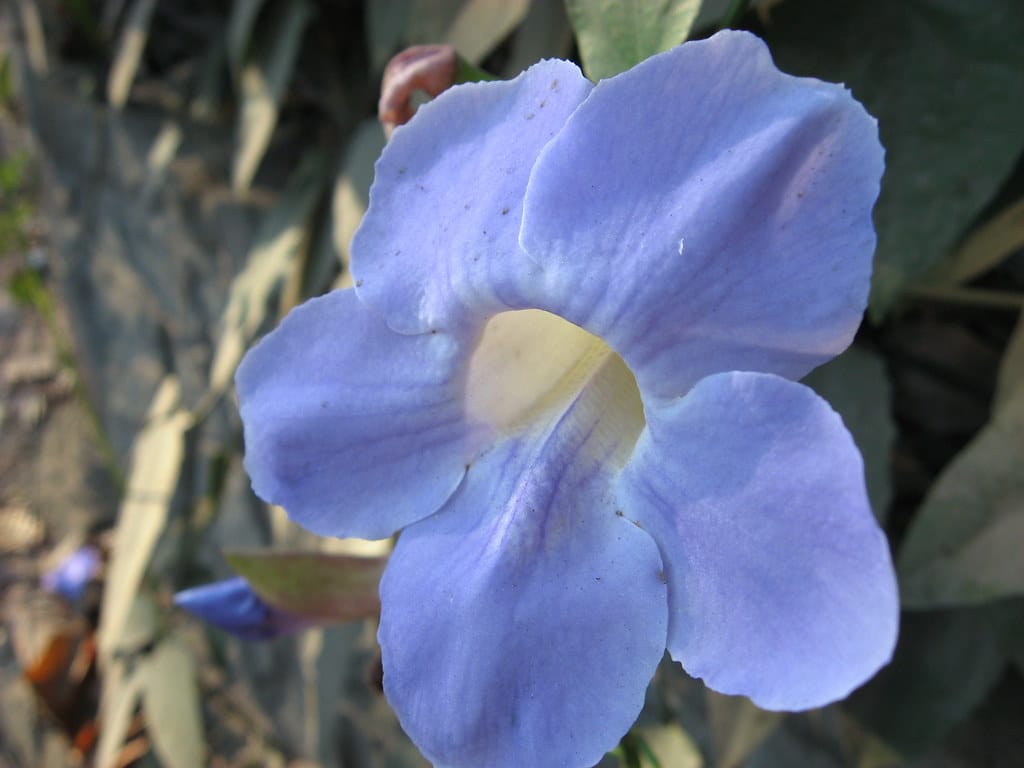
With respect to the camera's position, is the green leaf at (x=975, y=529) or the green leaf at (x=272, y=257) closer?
the green leaf at (x=975, y=529)

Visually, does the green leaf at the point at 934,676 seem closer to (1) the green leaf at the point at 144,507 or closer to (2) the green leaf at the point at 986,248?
(2) the green leaf at the point at 986,248

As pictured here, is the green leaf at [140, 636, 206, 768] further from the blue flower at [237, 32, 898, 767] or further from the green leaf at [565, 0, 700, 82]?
the green leaf at [565, 0, 700, 82]

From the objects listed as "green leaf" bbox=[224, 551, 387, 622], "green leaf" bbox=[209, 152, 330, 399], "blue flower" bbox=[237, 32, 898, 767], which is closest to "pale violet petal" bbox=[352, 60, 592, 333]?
"blue flower" bbox=[237, 32, 898, 767]

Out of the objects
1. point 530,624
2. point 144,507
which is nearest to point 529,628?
point 530,624

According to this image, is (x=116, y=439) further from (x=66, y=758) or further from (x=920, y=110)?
(x=920, y=110)

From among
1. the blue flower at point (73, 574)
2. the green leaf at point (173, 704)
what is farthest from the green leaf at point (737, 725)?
the blue flower at point (73, 574)

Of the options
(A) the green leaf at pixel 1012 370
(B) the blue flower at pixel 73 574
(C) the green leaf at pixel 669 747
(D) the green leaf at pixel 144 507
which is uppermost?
(A) the green leaf at pixel 1012 370
